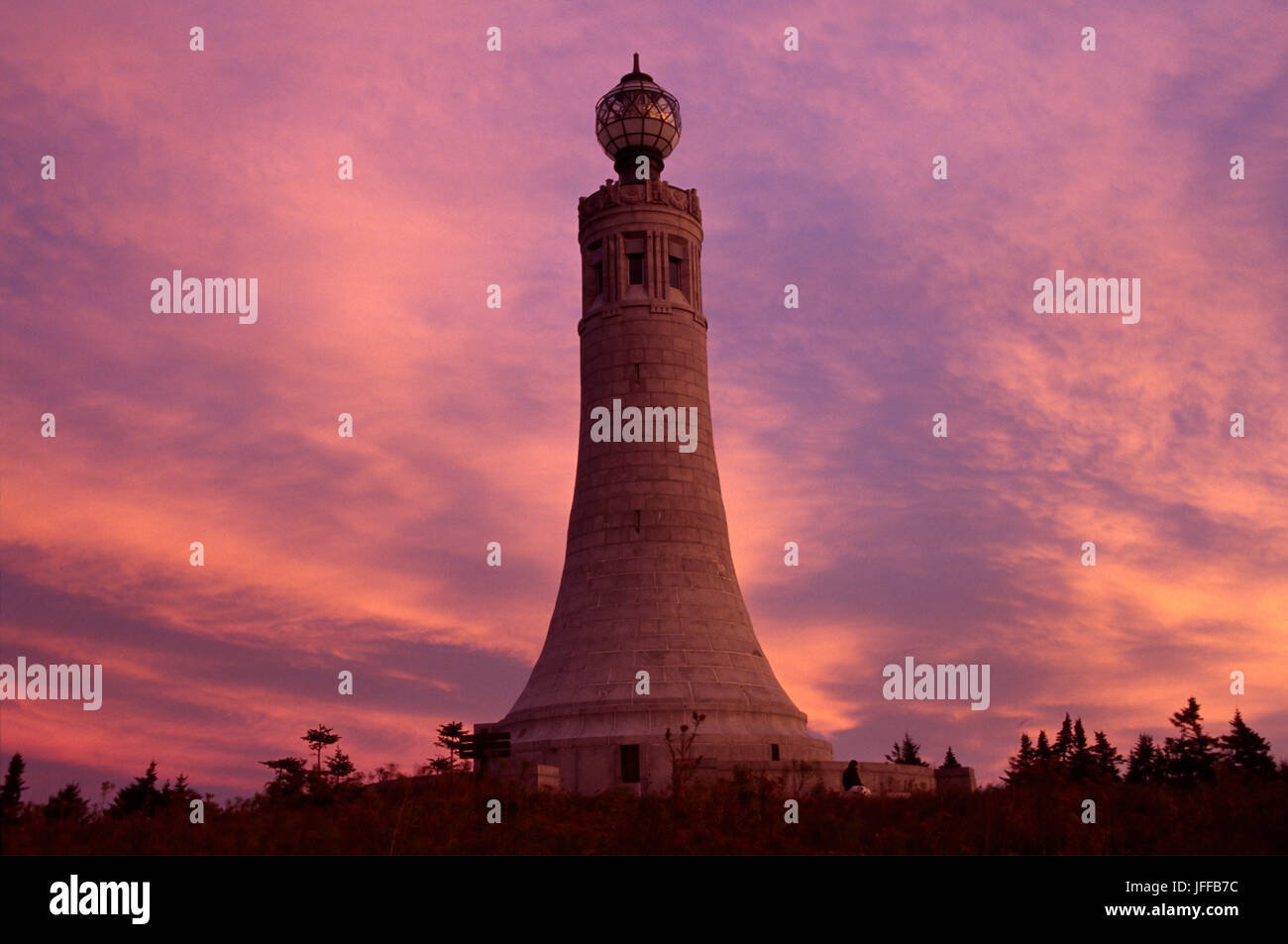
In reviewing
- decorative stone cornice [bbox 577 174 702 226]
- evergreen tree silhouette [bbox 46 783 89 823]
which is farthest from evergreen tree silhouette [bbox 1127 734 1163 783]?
evergreen tree silhouette [bbox 46 783 89 823]

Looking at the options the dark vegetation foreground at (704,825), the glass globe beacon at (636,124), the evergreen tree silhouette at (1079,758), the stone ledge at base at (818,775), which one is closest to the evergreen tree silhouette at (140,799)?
the dark vegetation foreground at (704,825)

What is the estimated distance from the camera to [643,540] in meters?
44.7

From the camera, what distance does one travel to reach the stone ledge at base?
37.5 m

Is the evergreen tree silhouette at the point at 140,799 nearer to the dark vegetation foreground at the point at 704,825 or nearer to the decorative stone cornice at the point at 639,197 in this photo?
the dark vegetation foreground at the point at 704,825

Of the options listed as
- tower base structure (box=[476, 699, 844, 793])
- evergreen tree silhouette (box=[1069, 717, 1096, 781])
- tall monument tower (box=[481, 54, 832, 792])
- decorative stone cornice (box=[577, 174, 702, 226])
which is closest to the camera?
evergreen tree silhouette (box=[1069, 717, 1096, 781])

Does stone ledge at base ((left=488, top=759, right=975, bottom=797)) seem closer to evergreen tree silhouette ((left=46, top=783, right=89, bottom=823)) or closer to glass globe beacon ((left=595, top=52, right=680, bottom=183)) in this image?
evergreen tree silhouette ((left=46, top=783, right=89, bottom=823))

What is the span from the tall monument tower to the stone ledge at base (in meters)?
0.91

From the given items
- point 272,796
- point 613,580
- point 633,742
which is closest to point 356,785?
point 272,796

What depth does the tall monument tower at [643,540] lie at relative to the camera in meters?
41.1

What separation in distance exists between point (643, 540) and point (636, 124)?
1759 centimetres
